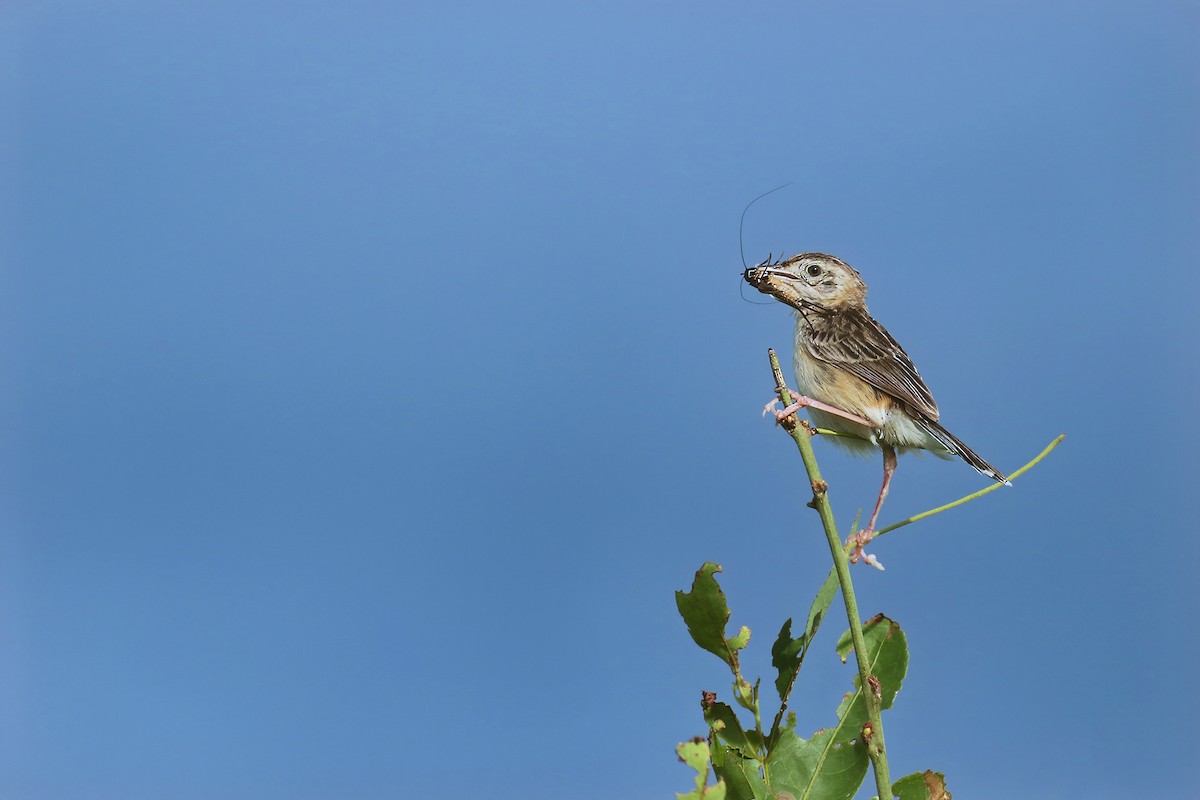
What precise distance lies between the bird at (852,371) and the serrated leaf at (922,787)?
0.98m

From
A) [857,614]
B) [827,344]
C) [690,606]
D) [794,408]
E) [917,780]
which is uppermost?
[827,344]

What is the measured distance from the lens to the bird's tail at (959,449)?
8.14ft

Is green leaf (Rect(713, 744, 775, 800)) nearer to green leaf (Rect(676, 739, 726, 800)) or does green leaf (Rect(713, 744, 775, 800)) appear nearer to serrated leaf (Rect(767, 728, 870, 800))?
serrated leaf (Rect(767, 728, 870, 800))

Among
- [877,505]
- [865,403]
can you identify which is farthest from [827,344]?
[877,505]

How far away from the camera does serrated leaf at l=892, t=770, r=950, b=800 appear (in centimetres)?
135

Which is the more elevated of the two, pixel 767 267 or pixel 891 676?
pixel 767 267

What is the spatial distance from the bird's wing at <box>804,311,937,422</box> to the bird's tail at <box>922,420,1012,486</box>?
0.03m

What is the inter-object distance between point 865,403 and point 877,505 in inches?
11.3

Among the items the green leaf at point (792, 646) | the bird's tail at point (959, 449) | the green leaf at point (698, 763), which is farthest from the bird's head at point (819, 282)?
the green leaf at point (698, 763)

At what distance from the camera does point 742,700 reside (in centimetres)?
139

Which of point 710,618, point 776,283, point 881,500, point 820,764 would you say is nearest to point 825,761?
point 820,764

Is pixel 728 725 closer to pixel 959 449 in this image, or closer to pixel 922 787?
pixel 922 787

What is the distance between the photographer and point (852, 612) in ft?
3.95

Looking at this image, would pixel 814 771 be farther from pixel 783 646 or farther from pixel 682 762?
pixel 682 762
